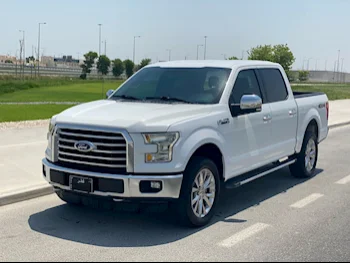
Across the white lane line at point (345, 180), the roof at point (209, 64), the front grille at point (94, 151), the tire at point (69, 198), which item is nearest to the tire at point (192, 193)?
the front grille at point (94, 151)

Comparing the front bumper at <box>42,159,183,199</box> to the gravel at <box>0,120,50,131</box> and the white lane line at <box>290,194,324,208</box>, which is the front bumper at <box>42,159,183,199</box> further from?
the gravel at <box>0,120,50,131</box>

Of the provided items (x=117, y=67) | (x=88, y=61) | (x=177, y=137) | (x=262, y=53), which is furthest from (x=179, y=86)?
(x=88, y=61)

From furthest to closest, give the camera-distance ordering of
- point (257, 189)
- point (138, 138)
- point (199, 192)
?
point (257, 189), point (199, 192), point (138, 138)

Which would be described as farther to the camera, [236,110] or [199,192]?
[236,110]

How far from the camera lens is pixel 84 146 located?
556cm

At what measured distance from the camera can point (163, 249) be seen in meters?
5.15

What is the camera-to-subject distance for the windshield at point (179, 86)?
6.56 m

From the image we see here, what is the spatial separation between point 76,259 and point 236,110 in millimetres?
2823

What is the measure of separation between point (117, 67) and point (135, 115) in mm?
89701

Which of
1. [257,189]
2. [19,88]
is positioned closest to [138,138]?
[257,189]

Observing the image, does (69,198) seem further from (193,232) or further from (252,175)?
(252,175)

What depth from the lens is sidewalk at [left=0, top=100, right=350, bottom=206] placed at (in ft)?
23.3

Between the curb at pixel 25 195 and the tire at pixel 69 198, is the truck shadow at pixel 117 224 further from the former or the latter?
the curb at pixel 25 195

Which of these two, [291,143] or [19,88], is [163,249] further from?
[19,88]
